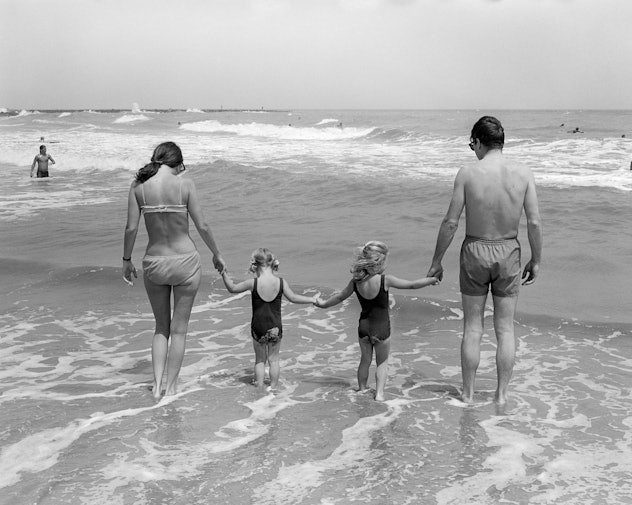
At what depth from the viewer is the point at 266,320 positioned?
17.3 ft

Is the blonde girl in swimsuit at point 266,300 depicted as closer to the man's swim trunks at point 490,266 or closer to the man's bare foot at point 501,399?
the man's swim trunks at point 490,266

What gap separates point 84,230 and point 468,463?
33.5 ft

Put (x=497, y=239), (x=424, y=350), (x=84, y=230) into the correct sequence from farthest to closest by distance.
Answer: (x=84, y=230)
(x=424, y=350)
(x=497, y=239)

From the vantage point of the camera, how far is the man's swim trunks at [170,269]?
4.84 m

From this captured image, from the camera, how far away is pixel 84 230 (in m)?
12.6

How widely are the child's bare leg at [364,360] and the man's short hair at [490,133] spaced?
1.69 m

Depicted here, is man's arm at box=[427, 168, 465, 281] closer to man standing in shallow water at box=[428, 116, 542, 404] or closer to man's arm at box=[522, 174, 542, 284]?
man standing in shallow water at box=[428, 116, 542, 404]

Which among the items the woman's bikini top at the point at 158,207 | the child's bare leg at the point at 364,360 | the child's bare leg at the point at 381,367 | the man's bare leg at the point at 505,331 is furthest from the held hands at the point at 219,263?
the man's bare leg at the point at 505,331

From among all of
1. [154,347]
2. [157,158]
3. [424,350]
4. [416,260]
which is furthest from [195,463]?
[416,260]

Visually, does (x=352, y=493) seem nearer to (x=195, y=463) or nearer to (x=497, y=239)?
(x=195, y=463)

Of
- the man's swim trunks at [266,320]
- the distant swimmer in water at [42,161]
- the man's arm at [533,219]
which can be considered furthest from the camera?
the distant swimmer in water at [42,161]

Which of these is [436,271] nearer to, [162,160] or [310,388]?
[310,388]

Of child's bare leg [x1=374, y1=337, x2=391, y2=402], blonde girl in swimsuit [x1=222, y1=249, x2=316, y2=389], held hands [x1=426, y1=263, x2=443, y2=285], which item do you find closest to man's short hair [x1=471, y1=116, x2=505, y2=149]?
held hands [x1=426, y1=263, x2=443, y2=285]

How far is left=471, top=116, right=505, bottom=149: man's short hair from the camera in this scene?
4.77m
